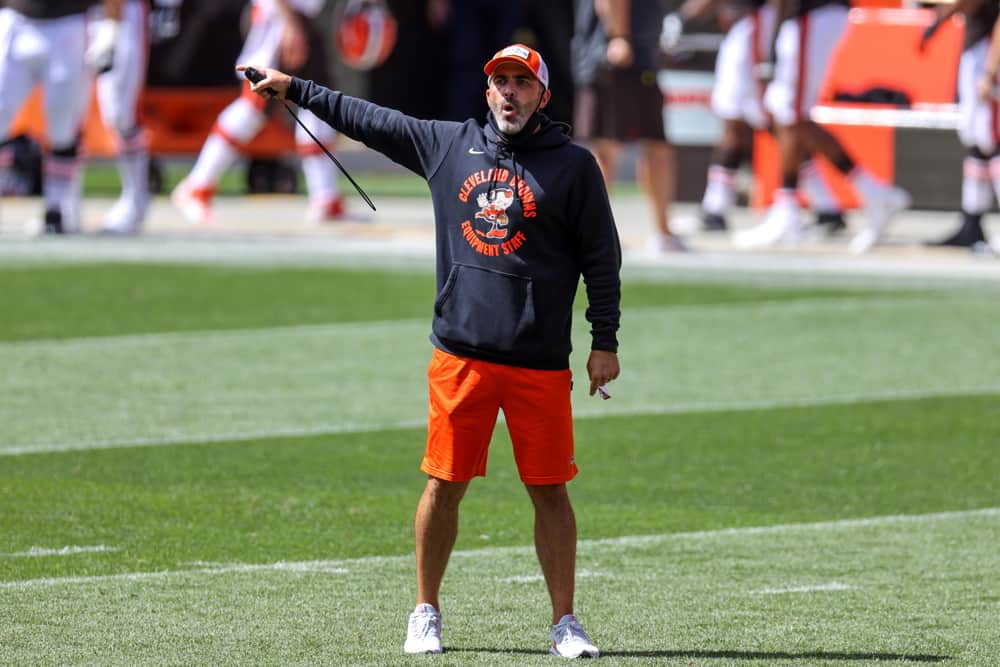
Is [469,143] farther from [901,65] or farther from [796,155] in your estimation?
[901,65]

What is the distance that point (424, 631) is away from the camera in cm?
588

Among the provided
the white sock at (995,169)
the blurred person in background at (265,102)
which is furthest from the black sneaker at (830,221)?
the blurred person in background at (265,102)

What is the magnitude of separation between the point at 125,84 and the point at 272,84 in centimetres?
1084

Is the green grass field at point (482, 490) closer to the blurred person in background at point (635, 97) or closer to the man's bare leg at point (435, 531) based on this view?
the man's bare leg at point (435, 531)

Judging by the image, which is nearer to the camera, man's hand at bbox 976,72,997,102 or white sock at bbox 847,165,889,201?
man's hand at bbox 976,72,997,102

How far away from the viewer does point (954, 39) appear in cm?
1820

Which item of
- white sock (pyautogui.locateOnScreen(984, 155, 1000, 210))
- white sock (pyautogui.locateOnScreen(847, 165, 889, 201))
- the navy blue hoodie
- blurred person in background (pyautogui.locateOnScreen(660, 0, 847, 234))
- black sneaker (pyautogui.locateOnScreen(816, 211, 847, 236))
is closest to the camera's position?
the navy blue hoodie

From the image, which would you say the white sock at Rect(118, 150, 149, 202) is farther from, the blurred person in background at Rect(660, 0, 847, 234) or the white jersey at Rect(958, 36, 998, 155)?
the white jersey at Rect(958, 36, 998, 155)

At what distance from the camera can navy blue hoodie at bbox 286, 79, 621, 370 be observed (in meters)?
5.91

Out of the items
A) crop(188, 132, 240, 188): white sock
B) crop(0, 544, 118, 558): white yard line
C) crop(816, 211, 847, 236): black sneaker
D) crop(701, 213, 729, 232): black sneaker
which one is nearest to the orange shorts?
crop(0, 544, 118, 558): white yard line

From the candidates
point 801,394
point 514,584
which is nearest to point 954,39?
point 801,394

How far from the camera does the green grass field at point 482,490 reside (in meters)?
6.16

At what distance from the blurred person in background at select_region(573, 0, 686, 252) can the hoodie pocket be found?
983 centimetres

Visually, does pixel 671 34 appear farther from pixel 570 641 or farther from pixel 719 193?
pixel 570 641
